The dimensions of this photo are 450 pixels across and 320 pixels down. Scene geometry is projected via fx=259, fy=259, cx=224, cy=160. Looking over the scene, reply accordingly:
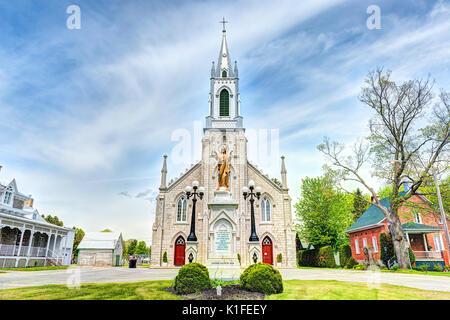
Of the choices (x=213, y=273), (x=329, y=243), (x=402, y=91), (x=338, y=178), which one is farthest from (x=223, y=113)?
(x=213, y=273)

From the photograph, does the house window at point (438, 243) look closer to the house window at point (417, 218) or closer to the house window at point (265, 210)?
the house window at point (417, 218)

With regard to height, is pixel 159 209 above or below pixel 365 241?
above

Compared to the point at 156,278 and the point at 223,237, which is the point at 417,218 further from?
the point at 156,278

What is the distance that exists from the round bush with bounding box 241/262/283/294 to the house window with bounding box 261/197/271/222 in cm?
2492

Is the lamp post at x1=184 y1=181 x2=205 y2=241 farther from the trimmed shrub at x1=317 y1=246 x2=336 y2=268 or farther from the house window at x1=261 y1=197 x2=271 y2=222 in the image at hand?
the trimmed shrub at x1=317 y1=246 x2=336 y2=268

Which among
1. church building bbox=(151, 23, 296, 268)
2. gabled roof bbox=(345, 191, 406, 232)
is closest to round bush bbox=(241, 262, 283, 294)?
church building bbox=(151, 23, 296, 268)

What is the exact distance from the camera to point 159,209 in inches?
1305

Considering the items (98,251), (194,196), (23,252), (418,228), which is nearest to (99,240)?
(98,251)

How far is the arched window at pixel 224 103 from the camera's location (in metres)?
39.8

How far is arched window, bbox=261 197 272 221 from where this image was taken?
3342cm

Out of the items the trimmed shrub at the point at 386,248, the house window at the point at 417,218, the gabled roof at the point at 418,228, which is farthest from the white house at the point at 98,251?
the house window at the point at 417,218
